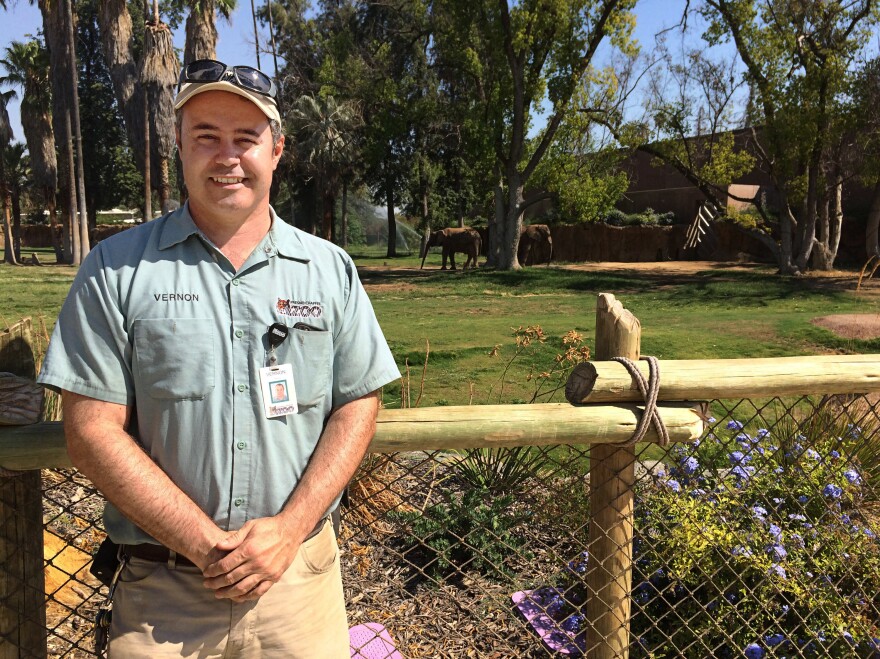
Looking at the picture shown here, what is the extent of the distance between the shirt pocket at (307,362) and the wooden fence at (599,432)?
0.29 m

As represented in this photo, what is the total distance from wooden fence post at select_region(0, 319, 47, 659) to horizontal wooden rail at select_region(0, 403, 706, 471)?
0.17 meters

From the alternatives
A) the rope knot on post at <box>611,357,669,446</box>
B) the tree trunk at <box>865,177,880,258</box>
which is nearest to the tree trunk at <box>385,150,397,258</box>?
the tree trunk at <box>865,177,880,258</box>

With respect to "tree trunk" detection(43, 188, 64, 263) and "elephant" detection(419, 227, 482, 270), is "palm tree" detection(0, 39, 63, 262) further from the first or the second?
"elephant" detection(419, 227, 482, 270)

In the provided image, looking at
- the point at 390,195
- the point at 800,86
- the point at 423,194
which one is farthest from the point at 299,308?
the point at 390,195

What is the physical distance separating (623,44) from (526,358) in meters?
18.1

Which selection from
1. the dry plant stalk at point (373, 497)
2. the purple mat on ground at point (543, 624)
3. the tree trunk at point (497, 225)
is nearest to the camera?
the purple mat on ground at point (543, 624)

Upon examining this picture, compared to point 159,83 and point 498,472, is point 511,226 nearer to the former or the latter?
point 159,83

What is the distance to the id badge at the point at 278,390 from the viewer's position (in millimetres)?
1877

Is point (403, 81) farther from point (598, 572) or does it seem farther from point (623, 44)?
point (598, 572)

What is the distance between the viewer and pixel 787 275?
21.9 m

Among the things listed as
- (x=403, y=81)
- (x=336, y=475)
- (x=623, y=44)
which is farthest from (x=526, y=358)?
(x=403, y=81)

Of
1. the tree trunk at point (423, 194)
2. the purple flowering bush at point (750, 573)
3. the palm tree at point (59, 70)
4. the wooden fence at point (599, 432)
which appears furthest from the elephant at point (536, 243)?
the wooden fence at point (599, 432)

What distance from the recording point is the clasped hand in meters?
1.76

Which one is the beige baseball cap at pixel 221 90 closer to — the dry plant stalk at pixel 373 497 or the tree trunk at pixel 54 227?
the dry plant stalk at pixel 373 497
